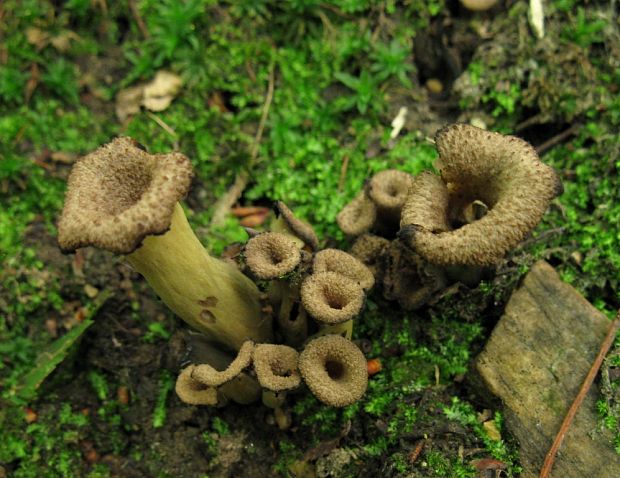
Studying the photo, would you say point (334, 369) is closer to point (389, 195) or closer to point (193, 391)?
point (193, 391)

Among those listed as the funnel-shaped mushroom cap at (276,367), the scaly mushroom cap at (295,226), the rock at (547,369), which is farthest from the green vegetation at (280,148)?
the scaly mushroom cap at (295,226)

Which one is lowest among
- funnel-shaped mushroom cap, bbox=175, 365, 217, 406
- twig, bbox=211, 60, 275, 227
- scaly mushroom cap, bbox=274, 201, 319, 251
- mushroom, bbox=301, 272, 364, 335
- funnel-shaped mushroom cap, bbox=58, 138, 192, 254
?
funnel-shaped mushroom cap, bbox=175, 365, 217, 406

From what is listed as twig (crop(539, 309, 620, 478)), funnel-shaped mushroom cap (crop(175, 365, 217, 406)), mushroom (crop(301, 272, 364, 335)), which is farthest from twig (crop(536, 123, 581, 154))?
funnel-shaped mushroom cap (crop(175, 365, 217, 406))

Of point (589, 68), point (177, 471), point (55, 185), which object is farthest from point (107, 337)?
point (589, 68)

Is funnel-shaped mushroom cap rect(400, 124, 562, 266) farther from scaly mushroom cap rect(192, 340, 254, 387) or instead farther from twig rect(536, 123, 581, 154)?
twig rect(536, 123, 581, 154)

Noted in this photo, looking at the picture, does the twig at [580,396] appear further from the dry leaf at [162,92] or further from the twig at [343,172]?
the dry leaf at [162,92]

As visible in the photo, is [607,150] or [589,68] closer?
[607,150]

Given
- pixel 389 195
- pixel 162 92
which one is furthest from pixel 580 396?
pixel 162 92

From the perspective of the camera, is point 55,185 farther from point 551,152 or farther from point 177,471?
point 551,152
